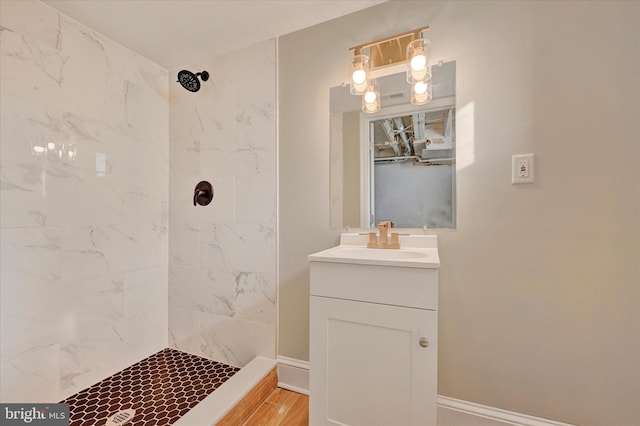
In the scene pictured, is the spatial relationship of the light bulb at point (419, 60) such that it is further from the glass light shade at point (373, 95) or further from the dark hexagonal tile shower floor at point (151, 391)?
the dark hexagonal tile shower floor at point (151, 391)

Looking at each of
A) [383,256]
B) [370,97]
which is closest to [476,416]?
[383,256]

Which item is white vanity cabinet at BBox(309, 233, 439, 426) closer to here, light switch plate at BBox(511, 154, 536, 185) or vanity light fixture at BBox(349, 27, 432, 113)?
light switch plate at BBox(511, 154, 536, 185)

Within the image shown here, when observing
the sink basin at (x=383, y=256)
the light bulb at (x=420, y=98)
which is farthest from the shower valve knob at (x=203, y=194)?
the light bulb at (x=420, y=98)

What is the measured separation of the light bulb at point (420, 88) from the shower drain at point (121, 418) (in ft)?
6.82

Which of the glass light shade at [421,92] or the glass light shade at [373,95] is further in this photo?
the glass light shade at [373,95]

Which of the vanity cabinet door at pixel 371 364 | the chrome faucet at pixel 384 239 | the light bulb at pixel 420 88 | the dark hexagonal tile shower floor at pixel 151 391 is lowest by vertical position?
the dark hexagonal tile shower floor at pixel 151 391

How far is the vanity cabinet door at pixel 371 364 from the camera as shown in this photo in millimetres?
991

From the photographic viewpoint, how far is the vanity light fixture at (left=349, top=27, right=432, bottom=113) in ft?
4.32

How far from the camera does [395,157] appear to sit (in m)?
1.44

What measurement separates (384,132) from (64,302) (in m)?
1.91

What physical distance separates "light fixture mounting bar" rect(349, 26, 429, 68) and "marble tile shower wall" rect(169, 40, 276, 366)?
60 centimetres

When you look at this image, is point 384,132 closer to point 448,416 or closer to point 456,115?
point 456,115

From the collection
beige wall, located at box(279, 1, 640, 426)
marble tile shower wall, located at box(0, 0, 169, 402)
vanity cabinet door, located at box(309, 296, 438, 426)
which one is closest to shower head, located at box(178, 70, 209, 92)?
marble tile shower wall, located at box(0, 0, 169, 402)

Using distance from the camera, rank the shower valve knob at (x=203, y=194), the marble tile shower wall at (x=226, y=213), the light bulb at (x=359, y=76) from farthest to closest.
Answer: the shower valve knob at (x=203, y=194) → the marble tile shower wall at (x=226, y=213) → the light bulb at (x=359, y=76)
